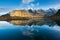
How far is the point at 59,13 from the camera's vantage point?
148875mm

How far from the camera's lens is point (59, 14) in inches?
5743

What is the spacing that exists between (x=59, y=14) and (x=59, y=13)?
332 cm
